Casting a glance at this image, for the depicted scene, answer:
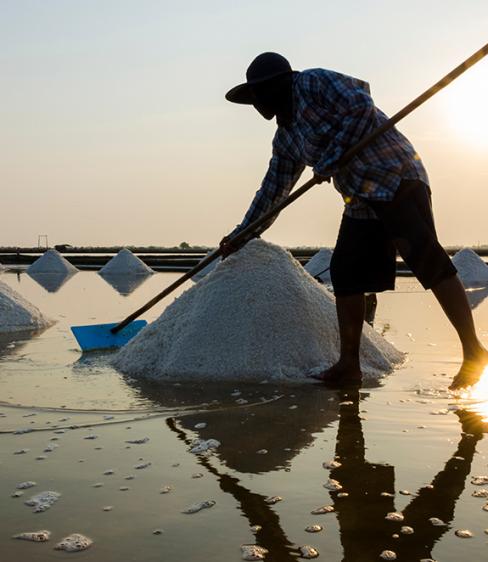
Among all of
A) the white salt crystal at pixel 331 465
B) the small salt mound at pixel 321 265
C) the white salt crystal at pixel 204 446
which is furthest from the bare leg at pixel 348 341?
the small salt mound at pixel 321 265

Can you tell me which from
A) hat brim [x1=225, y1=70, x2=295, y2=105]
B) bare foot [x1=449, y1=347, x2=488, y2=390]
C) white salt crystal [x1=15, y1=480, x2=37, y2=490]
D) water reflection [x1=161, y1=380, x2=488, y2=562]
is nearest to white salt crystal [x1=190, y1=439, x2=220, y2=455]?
water reflection [x1=161, y1=380, x2=488, y2=562]

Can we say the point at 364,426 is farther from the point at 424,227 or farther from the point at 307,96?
the point at 307,96

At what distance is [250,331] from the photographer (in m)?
3.28

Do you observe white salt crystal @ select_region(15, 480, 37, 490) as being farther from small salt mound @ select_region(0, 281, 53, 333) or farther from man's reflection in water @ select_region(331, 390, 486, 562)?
small salt mound @ select_region(0, 281, 53, 333)

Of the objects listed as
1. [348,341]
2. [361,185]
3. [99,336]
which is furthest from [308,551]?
[99,336]

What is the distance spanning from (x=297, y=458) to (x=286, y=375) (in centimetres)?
122

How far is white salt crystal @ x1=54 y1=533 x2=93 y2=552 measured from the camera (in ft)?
4.22

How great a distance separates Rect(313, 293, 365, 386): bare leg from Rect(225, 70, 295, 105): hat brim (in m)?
0.84

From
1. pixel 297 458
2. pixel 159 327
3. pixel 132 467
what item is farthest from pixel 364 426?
pixel 159 327

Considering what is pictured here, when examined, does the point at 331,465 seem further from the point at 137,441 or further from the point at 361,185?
the point at 361,185

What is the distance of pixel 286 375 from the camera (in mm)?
3086

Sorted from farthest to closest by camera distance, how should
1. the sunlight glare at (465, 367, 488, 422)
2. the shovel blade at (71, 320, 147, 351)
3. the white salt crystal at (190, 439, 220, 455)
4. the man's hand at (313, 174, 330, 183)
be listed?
the shovel blade at (71, 320, 147, 351) < the man's hand at (313, 174, 330, 183) < the sunlight glare at (465, 367, 488, 422) < the white salt crystal at (190, 439, 220, 455)

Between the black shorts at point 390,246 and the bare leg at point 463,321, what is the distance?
0.12 ft

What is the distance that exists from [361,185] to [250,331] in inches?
35.8
